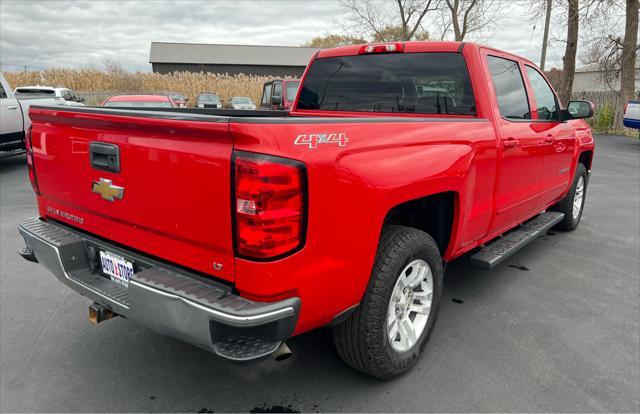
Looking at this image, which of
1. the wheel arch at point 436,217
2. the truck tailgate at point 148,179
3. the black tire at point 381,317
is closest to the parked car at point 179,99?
the truck tailgate at point 148,179

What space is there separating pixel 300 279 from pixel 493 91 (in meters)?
2.37

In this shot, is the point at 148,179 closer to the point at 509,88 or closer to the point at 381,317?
the point at 381,317

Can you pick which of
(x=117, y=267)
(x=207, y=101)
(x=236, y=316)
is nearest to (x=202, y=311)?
(x=236, y=316)

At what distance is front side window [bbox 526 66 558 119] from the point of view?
14.3ft

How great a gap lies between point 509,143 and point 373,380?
2.01 m

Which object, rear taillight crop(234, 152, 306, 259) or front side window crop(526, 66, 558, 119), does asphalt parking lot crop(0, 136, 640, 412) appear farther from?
front side window crop(526, 66, 558, 119)

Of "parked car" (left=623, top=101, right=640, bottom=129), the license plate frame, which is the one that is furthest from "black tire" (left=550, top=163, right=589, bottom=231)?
"parked car" (left=623, top=101, right=640, bottom=129)

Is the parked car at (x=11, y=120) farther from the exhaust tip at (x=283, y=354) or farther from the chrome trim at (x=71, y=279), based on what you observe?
the exhaust tip at (x=283, y=354)

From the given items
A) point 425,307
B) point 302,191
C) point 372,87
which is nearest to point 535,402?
point 425,307

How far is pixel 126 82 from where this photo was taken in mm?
35750

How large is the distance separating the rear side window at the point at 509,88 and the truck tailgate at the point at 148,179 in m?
2.54

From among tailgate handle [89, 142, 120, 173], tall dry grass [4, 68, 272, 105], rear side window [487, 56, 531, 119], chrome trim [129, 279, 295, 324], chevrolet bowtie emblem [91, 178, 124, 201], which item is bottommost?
chrome trim [129, 279, 295, 324]

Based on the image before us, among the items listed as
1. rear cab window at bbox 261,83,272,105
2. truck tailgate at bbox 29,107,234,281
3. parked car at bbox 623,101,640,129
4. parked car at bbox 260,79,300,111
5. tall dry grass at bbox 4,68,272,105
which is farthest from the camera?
tall dry grass at bbox 4,68,272,105

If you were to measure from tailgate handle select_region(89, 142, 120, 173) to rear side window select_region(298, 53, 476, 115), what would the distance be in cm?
217
